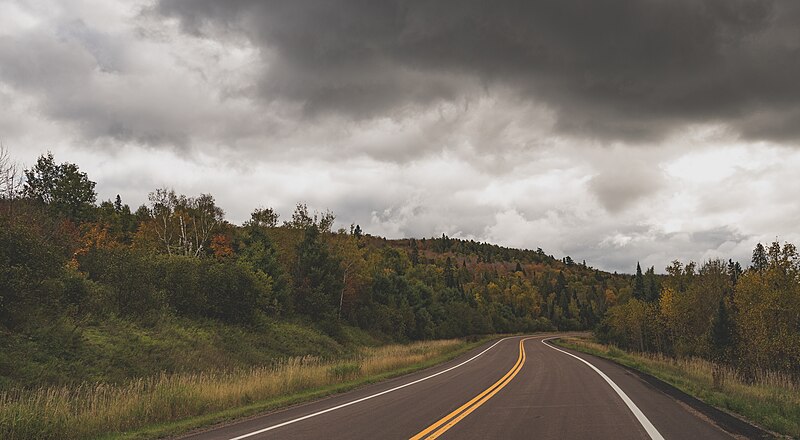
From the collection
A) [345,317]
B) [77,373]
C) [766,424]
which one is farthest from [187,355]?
[345,317]

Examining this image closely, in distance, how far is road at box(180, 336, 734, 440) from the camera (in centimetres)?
870

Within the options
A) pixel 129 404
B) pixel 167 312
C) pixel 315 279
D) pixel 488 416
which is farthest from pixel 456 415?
pixel 315 279

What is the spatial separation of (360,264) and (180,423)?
5074 centimetres

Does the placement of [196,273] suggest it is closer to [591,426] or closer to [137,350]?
[137,350]

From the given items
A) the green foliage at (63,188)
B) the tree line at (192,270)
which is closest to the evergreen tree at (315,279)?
the tree line at (192,270)

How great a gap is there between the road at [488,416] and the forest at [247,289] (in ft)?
37.8

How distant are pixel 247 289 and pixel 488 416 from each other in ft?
93.6

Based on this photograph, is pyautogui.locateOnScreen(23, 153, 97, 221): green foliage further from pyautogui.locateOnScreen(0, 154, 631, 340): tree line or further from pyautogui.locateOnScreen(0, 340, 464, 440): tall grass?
pyautogui.locateOnScreen(0, 340, 464, 440): tall grass

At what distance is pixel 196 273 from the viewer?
3334cm

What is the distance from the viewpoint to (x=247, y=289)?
3569 cm

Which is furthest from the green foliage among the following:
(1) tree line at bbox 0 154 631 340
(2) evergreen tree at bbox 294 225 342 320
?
(2) evergreen tree at bbox 294 225 342 320

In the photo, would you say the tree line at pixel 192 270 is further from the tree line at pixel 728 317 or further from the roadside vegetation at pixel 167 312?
the tree line at pixel 728 317

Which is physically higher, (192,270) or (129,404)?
(192,270)

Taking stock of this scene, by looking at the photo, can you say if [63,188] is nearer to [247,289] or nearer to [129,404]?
[247,289]
